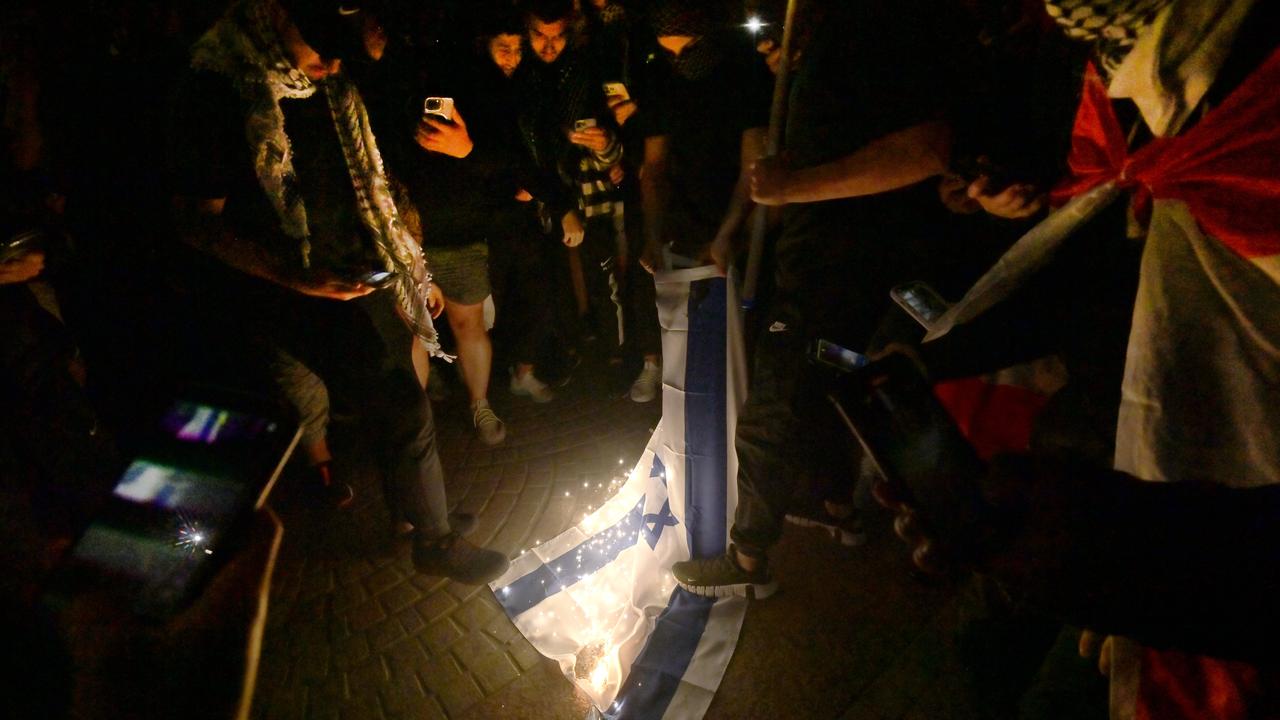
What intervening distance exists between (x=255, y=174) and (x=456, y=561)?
2129 millimetres

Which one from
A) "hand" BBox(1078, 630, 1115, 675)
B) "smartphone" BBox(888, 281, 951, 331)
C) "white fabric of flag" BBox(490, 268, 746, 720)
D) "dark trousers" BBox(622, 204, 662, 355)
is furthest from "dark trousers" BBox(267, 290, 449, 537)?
"hand" BBox(1078, 630, 1115, 675)

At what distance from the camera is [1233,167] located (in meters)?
1.09

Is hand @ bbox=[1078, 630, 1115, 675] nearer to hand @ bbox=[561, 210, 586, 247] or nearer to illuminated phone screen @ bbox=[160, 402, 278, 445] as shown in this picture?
illuminated phone screen @ bbox=[160, 402, 278, 445]

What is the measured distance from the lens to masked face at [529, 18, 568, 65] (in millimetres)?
3879

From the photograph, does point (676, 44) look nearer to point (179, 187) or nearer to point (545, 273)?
point (545, 273)

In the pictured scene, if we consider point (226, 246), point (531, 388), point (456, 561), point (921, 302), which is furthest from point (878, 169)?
point (531, 388)

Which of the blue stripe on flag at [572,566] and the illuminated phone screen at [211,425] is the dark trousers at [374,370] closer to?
the blue stripe on flag at [572,566]

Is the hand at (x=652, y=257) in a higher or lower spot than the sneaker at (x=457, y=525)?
higher

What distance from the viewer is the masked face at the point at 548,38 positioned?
153 inches

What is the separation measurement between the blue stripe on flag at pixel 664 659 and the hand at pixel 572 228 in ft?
9.54

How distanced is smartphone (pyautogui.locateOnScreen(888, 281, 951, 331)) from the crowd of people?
128 millimetres

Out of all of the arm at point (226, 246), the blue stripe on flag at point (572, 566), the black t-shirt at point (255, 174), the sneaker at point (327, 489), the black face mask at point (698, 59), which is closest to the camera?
the black t-shirt at point (255, 174)

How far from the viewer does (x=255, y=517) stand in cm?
156

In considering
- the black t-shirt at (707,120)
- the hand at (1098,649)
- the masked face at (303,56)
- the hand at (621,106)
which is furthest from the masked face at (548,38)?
the hand at (1098,649)
